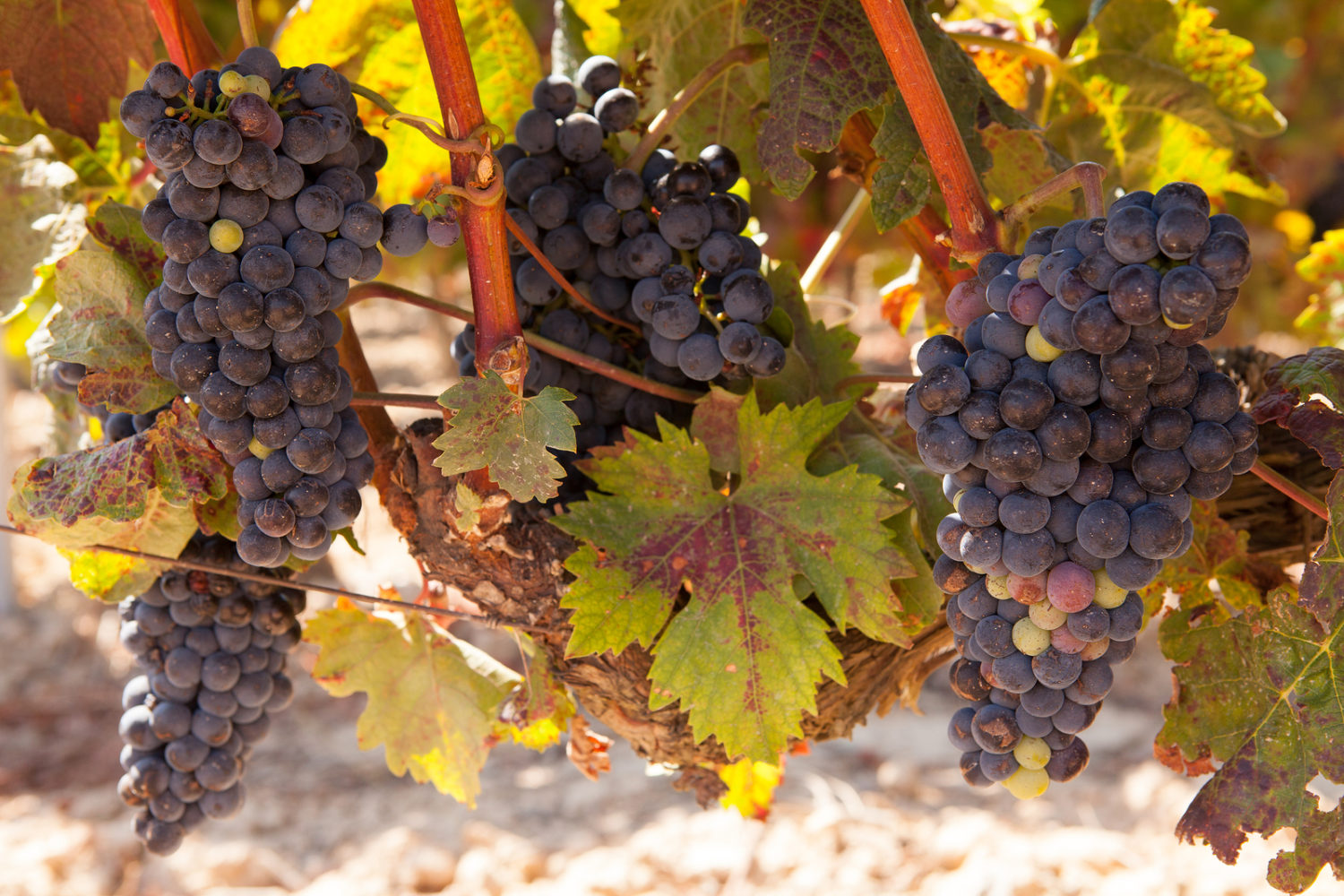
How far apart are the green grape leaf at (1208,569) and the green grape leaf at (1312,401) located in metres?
0.16

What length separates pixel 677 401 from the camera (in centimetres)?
95

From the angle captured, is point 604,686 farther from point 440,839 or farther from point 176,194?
point 440,839

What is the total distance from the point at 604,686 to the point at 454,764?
25 centimetres

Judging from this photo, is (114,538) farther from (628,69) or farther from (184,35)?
(628,69)

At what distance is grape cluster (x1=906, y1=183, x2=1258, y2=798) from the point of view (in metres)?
0.60

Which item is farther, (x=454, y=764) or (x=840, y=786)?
(x=840, y=786)

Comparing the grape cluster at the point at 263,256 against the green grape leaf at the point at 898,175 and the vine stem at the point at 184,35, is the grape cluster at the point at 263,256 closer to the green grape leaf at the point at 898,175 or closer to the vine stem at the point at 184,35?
the vine stem at the point at 184,35

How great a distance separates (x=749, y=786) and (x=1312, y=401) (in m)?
0.71

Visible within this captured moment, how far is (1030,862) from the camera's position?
6.55 ft

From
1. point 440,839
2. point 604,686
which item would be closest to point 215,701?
point 604,686

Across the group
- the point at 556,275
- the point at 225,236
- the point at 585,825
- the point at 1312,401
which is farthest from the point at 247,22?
the point at 585,825

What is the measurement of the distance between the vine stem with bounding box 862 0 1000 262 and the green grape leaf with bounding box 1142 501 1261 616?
1.26 ft

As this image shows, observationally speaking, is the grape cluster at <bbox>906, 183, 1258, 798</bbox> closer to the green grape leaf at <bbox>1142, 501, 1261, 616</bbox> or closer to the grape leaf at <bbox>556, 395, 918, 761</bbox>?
the grape leaf at <bbox>556, 395, 918, 761</bbox>

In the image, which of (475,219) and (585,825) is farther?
(585,825)
